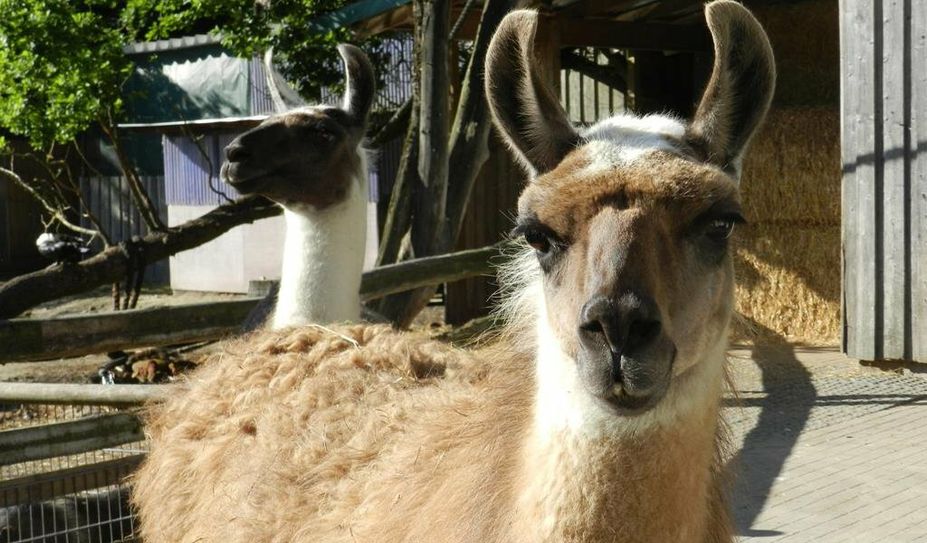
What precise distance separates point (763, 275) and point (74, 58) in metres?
8.88

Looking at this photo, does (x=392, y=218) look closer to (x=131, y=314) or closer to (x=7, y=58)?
(x=131, y=314)

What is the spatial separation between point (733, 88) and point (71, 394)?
11.9ft

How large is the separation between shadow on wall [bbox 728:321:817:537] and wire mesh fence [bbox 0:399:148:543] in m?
2.94

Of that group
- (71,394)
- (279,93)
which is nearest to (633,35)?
(279,93)

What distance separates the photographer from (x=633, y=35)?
13.5 meters

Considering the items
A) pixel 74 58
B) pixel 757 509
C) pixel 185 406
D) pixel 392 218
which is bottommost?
pixel 757 509

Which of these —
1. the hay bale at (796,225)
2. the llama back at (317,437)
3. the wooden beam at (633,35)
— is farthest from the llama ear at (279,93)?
the hay bale at (796,225)

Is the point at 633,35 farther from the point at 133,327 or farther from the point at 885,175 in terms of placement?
the point at 133,327

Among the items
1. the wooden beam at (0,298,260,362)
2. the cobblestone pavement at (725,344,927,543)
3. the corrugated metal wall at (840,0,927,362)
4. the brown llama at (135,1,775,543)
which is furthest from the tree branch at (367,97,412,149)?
the brown llama at (135,1,775,543)

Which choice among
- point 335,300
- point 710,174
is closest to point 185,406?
point 335,300

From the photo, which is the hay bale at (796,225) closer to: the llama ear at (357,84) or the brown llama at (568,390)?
the llama ear at (357,84)

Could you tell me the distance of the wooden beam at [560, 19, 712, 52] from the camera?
12805 millimetres

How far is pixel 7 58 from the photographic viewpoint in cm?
1236

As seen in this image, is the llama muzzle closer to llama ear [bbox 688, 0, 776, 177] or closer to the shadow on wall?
Result: llama ear [bbox 688, 0, 776, 177]
